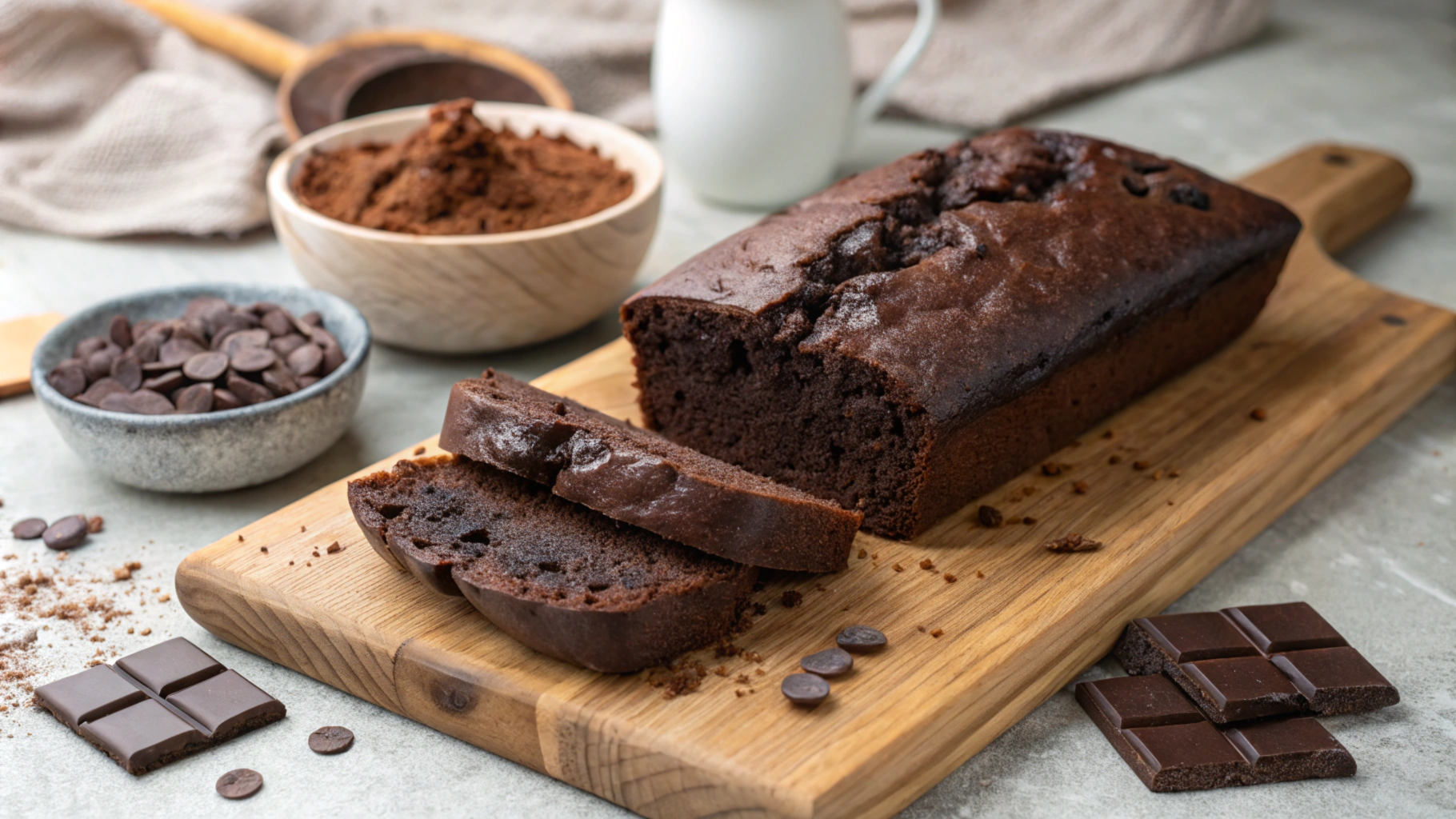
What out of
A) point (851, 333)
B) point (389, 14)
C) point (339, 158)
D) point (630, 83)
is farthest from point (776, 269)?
point (389, 14)

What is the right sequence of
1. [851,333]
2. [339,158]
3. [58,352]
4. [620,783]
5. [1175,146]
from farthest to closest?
[1175,146] < [339,158] < [58,352] < [851,333] < [620,783]

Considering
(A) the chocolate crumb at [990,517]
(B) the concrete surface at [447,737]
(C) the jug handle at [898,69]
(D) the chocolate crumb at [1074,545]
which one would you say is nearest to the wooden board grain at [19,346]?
(B) the concrete surface at [447,737]

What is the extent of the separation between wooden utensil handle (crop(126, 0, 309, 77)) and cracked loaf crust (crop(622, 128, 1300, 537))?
2.86 metres

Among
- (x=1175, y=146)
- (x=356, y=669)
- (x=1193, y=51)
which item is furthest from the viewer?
(x=1193, y=51)

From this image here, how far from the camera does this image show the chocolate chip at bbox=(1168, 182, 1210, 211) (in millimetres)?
3475

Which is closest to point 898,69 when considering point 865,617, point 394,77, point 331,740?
point 394,77

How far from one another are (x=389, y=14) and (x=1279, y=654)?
4962 mm

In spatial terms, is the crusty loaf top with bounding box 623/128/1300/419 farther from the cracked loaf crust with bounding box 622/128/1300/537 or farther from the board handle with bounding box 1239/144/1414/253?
the board handle with bounding box 1239/144/1414/253

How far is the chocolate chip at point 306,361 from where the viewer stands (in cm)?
312

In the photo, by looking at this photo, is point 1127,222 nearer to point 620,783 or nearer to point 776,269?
point 776,269

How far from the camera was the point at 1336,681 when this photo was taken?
2453 mm

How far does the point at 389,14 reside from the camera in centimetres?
594

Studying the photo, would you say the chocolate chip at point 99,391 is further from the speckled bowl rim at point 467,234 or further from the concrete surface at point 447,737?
the speckled bowl rim at point 467,234

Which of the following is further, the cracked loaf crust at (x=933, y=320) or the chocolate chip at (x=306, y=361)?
the chocolate chip at (x=306, y=361)
